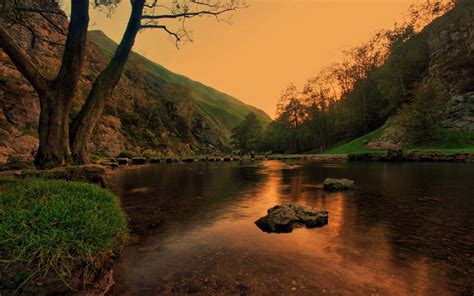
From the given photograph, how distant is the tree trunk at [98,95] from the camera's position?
13606mm

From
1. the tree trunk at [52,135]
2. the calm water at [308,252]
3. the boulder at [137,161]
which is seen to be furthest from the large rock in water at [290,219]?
the boulder at [137,161]

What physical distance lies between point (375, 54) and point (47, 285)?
9930 centimetres

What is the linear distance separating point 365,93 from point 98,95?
84.6 meters

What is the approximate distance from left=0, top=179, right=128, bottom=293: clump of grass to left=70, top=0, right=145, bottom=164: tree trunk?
8530 millimetres

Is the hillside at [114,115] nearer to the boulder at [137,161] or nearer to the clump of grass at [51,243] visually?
the boulder at [137,161]

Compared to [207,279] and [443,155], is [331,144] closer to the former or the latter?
[443,155]

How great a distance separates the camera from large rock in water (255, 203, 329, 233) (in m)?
8.63

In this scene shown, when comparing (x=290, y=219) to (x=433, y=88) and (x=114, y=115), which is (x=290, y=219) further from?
(x=114, y=115)

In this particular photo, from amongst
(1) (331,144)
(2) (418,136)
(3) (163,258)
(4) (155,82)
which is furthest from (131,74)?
(3) (163,258)

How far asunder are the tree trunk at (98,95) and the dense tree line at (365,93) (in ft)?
176

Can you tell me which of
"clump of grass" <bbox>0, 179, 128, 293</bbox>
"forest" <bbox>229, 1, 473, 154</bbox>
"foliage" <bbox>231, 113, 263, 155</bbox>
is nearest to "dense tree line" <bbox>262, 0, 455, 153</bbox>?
"forest" <bbox>229, 1, 473, 154</bbox>

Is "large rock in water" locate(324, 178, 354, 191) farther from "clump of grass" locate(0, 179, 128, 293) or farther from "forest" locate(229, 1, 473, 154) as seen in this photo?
"forest" locate(229, 1, 473, 154)

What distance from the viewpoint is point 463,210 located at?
10258 millimetres

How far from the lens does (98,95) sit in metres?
14.0
